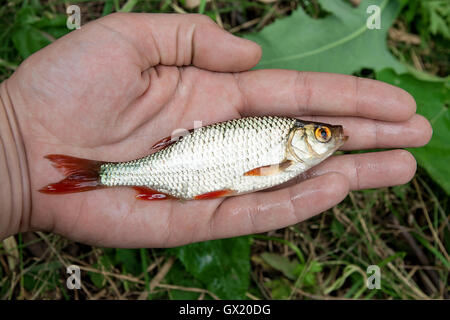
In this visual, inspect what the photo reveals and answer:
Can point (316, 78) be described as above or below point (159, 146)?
above

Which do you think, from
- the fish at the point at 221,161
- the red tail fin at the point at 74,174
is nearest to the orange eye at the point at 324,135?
the fish at the point at 221,161

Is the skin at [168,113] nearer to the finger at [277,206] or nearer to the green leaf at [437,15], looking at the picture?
the finger at [277,206]

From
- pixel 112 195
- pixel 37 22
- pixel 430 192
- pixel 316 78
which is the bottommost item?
pixel 430 192

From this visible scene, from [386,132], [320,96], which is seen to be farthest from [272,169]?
[386,132]

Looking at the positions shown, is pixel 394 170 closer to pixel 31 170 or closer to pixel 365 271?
pixel 365 271

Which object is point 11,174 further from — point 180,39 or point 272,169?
point 272,169

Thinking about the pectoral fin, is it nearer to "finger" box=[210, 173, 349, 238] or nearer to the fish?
the fish

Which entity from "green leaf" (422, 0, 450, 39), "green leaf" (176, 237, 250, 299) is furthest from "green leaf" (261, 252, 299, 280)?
"green leaf" (422, 0, 450, 39)
